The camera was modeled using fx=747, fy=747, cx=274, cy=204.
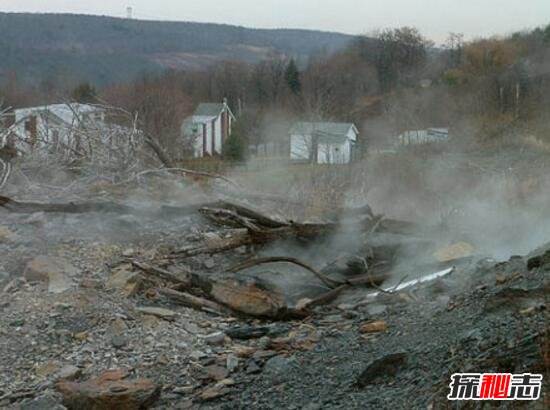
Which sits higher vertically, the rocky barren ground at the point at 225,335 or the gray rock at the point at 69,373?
the rocky barren ground at the point at 225,335

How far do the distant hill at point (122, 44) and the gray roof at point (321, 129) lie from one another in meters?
34.5

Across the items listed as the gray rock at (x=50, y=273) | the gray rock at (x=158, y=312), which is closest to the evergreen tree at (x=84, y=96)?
the gray rock at (x=50, y=273)

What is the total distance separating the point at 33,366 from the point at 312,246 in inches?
117

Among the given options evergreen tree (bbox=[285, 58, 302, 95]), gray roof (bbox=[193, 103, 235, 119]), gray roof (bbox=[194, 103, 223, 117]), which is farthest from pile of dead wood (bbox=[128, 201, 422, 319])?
evergreen tree (bbox=[285, 58, 302, 95])

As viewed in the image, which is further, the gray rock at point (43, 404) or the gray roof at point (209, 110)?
the gray roof at point (209, 110)

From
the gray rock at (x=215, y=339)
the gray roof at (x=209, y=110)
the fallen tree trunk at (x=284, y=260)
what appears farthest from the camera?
the gray roof at (x=209, y=110)

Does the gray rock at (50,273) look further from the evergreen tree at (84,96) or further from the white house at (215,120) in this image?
the white house at (215,120)

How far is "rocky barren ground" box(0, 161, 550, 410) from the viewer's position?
3572mm

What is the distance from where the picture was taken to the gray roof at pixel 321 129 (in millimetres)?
26741

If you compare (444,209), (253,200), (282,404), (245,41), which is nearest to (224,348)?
(282,404)

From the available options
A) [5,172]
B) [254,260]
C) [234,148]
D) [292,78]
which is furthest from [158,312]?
[292,78]

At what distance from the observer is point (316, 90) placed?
38.5m

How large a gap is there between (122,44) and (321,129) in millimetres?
66001

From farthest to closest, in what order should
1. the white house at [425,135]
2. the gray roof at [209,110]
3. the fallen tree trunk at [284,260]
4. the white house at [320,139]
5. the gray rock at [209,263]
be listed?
1. the gray roof at [209,110]
2. the white house at [320,139]
3. the white house at [425,135]
4. the gray rock at [209,263]
5. the fallen tree trunk at [284,260]
